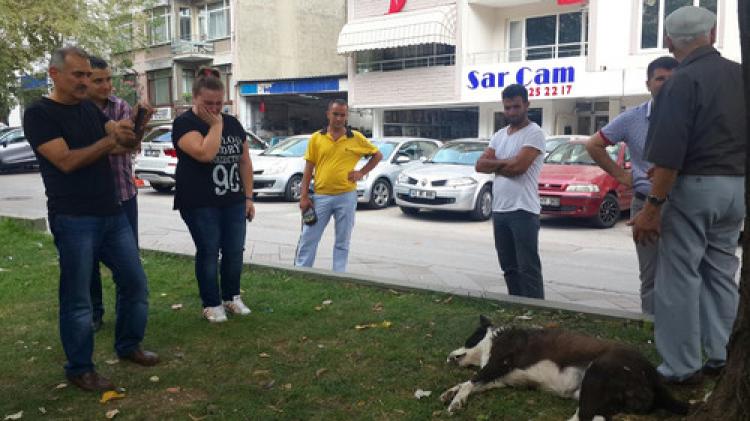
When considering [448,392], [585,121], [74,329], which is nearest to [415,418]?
[448,392]

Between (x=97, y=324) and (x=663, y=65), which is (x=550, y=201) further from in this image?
(x=97, y=324)

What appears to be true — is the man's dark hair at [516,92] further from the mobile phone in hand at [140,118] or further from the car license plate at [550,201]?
the car license plate at [550,201]

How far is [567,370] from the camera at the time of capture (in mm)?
3582

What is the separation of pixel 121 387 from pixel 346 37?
25412 mm

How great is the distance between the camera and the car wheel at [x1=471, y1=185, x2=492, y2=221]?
13062 mm

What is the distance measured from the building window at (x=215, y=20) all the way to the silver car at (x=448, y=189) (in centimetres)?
2534

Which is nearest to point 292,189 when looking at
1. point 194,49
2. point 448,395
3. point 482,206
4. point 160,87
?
point 482,206

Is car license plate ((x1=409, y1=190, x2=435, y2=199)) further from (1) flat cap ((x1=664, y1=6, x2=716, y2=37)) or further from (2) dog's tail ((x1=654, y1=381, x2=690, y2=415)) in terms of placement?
(2) dog's tail ((x1=654, y1=381, x2=690, y2=415))

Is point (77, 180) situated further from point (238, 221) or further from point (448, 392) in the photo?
point (448, 392)

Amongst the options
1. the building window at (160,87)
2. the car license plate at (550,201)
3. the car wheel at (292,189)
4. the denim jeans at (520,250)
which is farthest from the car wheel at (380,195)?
the building window at (160,87)

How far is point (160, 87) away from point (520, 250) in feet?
124

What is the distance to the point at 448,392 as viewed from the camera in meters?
3.69

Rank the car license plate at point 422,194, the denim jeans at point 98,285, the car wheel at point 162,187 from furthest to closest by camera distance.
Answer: the car wheel at point 162,187
the car license plate at point 422,194
the denim jeans at point 98,285

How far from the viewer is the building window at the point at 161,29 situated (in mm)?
38688
